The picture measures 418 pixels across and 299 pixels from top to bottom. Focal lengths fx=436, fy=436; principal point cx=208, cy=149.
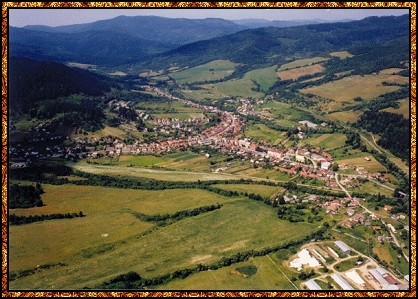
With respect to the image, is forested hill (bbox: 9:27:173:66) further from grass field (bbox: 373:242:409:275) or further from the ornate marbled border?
the ornate marbled border

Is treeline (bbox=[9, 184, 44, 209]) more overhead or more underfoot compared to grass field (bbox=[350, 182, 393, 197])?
more overhead

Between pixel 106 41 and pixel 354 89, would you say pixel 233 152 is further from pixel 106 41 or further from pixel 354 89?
pixel 106 41

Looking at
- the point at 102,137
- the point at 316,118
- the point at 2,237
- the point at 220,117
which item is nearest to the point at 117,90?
the point at 220,117

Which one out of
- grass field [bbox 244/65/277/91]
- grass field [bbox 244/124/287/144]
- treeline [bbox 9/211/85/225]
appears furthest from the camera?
grass field [bbox 244/65/277/91]

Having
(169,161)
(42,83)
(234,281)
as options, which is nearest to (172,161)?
(169,161)

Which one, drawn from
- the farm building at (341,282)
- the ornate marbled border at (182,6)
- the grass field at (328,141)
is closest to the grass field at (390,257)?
the farm building at (341,282)

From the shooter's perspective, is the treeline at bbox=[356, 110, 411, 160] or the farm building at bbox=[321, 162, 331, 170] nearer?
the farm building at bbox=[321, 162, 331, 170]

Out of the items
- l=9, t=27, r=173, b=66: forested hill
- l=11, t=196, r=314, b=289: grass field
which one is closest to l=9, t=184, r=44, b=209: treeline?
l=11, t=196, r=314, b=289: grass field
